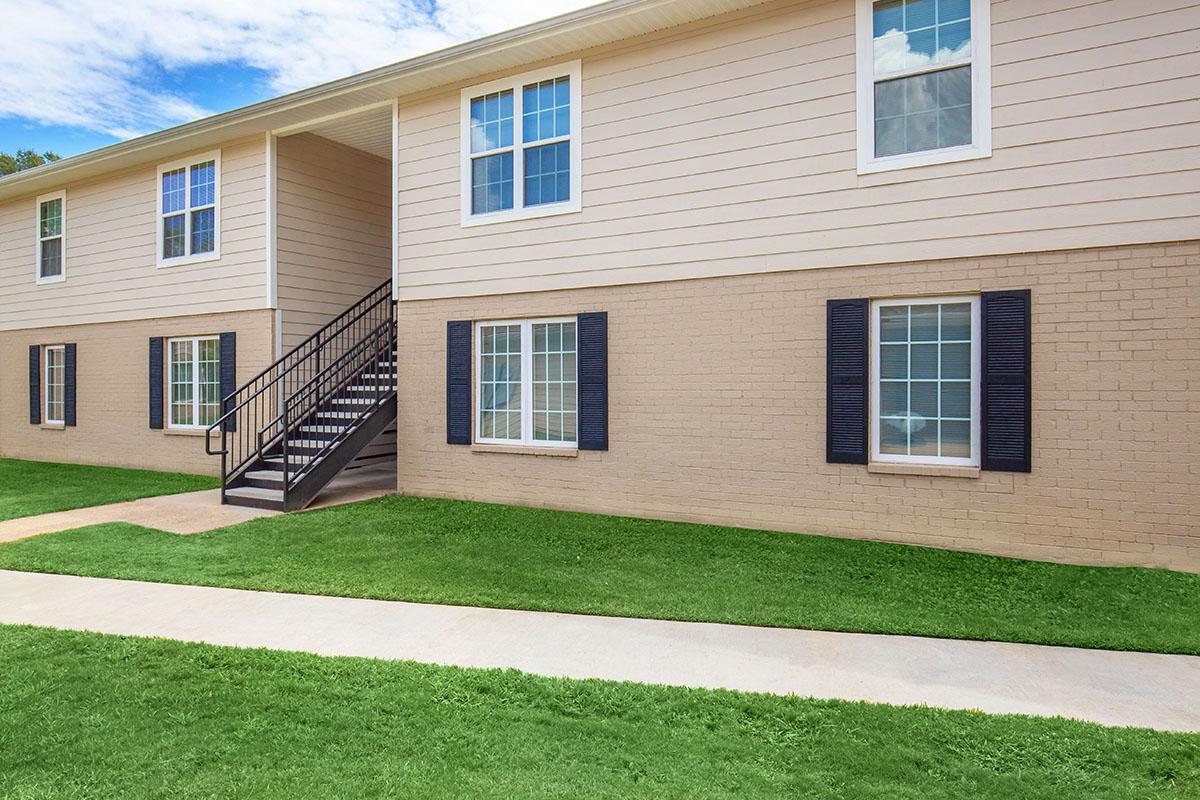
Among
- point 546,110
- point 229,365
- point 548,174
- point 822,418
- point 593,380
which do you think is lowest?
point 822,418

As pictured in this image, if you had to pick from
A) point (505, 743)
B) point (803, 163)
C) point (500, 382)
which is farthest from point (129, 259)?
point (505, 743)

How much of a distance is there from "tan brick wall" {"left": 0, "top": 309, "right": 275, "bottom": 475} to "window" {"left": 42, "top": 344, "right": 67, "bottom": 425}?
233mm

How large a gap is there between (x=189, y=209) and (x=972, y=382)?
11741mm

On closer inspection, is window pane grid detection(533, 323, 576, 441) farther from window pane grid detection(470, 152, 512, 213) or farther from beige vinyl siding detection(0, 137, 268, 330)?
beige vinyl siding detection(0, 137, 268, 330)

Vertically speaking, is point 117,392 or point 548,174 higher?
point 548,174

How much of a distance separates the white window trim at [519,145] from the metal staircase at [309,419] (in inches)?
91.3

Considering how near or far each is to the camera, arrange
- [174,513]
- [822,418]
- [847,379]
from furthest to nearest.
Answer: [174,513]
[822,418]
[847,379]

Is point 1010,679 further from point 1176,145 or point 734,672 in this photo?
point 1176,145

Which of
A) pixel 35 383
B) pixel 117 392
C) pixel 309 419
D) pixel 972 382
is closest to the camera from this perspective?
pixel 972 382

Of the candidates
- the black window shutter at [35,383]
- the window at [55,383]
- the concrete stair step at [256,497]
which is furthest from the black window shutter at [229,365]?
the black window shutter at [35,383]

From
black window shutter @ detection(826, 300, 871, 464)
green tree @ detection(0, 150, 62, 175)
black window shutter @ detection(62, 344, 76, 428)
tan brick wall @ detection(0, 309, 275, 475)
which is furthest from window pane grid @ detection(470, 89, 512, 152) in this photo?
green tree @ detection(0, 150, 62, 175)

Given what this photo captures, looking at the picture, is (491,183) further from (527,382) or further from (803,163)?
(803,163)

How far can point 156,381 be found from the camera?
480 inches

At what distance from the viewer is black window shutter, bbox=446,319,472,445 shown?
29.6 feet
